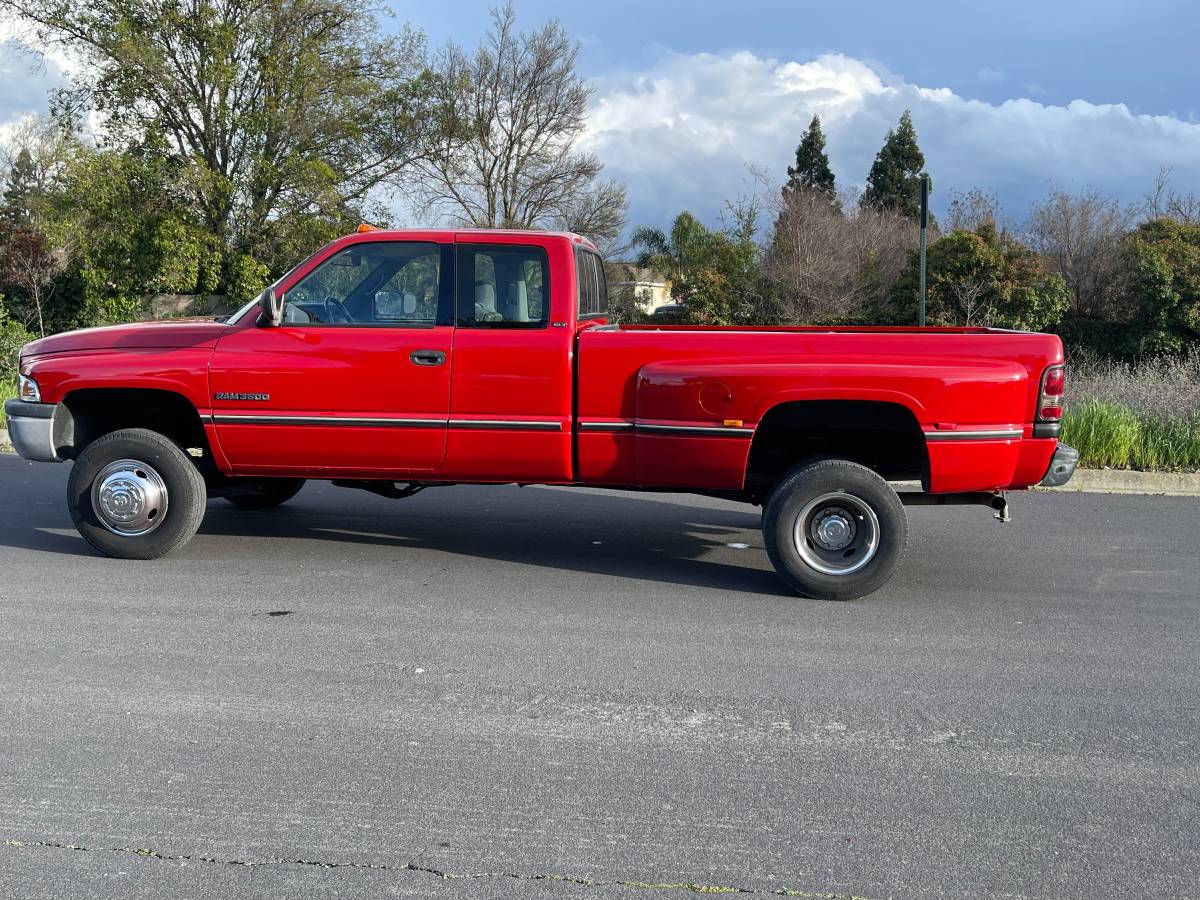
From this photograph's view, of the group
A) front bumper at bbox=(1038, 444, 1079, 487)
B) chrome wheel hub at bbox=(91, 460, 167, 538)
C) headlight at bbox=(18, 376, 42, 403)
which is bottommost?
chrome wheel hub at bbox=(91, 460, 167, 538)

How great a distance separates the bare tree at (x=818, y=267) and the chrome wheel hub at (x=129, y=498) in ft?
63.3

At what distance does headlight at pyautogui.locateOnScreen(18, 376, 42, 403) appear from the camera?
23.2ft

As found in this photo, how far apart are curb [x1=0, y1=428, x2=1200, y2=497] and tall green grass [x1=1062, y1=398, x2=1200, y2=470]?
30 cm

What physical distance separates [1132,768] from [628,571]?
11.3ft

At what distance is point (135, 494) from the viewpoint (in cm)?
699

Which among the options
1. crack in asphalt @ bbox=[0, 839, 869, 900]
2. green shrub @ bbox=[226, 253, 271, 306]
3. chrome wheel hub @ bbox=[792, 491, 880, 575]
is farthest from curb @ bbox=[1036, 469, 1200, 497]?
green shrub @ bbox=[226, 253, 271, 306]

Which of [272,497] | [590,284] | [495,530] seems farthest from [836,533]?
[272,497]

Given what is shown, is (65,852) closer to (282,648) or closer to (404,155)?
(282,648)

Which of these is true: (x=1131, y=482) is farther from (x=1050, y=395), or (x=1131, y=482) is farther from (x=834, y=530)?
(x=834, y=530)

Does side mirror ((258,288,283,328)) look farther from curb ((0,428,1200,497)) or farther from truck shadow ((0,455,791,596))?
curb ((0,428,1200,497))

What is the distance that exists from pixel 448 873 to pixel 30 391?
509 centimetres

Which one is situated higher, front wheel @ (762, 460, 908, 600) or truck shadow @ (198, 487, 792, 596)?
front wheel @ (762, 460, 908, 600)

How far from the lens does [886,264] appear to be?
29.4 metres


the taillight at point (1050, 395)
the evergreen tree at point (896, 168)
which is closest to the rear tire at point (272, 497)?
the taillight at point (1050, 395)
